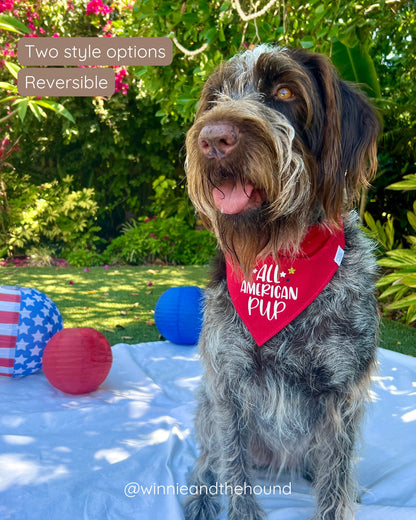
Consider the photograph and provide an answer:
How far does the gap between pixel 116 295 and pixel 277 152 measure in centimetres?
575

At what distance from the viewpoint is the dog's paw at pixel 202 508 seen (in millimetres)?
2385

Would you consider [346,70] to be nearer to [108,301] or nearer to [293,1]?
[293,1]

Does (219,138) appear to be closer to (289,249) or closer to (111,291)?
(289,249)

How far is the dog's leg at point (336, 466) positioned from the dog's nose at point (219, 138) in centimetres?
119

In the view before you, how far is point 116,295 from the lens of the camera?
7.20 meters

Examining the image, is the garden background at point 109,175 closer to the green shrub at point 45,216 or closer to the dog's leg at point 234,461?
the green shrub at point 45,216

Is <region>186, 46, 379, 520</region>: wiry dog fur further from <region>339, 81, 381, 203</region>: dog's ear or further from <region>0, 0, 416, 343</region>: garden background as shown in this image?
<region>0, 0, 416, 343</region>: garden background

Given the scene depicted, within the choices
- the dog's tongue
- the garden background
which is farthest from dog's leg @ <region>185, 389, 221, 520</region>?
the garden background

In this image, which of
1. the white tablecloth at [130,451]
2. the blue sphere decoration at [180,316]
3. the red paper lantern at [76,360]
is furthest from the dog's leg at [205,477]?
the blue sphere decoration at [180,316]

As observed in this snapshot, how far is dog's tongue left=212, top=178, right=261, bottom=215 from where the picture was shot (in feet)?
5.96

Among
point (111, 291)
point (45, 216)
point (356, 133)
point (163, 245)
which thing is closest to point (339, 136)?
point (356, 133)

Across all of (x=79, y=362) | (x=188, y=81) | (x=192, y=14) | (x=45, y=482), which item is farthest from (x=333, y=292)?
(x=188, y=81)

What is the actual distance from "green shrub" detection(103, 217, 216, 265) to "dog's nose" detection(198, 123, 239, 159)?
331 inches

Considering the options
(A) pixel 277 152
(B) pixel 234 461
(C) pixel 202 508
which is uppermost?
(A) pixel 277 152
